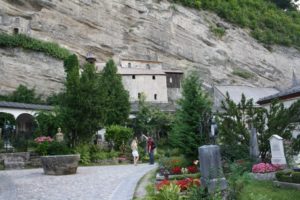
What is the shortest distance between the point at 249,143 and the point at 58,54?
36288 mm

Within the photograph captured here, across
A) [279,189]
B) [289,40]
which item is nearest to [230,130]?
[279,189]

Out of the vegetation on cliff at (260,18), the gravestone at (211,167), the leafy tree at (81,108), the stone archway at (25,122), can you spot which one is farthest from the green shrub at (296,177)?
the vegetation on cliff at (260,18)

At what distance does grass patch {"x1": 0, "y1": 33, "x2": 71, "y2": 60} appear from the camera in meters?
45.7

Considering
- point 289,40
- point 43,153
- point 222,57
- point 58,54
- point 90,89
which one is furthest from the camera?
point 289,40

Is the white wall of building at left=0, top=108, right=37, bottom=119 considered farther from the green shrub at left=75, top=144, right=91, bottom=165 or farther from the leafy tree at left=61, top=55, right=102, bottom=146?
the green shrub at left=75, top=144, right=91, bottom=165

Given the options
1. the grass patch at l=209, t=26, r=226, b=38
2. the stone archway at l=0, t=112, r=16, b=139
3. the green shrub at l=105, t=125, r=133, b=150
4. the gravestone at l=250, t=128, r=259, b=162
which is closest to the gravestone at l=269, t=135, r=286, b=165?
the gravestone at l=250, t=128, r=259, b=162

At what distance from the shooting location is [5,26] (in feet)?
159

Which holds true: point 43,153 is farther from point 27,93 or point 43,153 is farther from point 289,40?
point 289,40

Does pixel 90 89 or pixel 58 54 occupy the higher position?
pixel 58 54

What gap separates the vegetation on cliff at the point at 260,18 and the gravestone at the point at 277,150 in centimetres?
4942

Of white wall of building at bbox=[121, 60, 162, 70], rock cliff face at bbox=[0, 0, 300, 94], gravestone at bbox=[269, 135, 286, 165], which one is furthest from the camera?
white wall of building at bbox=[121, 60, 162, 70]

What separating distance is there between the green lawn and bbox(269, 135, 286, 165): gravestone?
2115 mm

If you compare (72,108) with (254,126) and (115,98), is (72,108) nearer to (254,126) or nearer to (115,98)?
(254,126)

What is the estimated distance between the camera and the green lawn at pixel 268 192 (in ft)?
31.5
